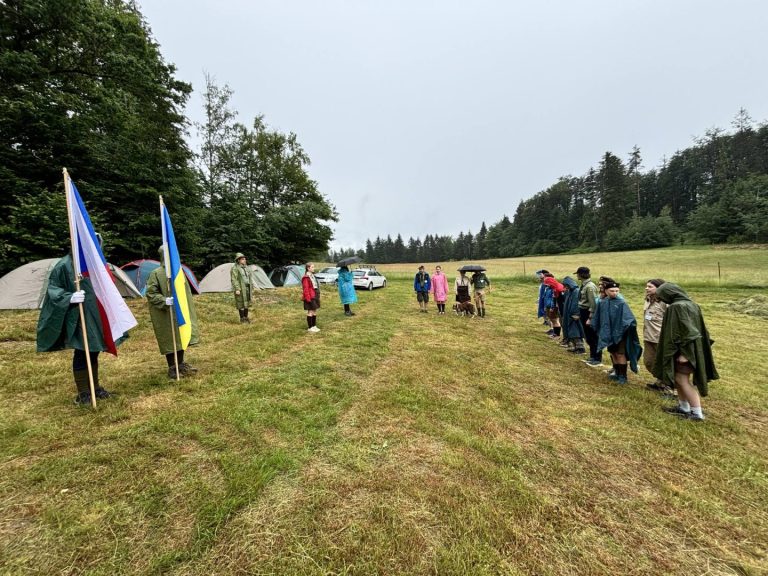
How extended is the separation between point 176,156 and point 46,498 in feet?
52.7

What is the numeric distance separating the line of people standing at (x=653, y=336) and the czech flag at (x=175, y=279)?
6.77m

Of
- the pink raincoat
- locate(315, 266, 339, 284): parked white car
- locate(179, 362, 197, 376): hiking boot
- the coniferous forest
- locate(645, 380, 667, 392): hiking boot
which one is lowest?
locate(645, 380, 667, 392): hiking boot

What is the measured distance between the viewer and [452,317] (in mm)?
10422

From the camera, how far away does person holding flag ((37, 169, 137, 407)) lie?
11.1 ft

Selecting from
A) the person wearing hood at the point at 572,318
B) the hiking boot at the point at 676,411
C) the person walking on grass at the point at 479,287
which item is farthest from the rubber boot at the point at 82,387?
the person walking on grass at the point at 479,287

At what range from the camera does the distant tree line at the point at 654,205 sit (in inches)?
1748

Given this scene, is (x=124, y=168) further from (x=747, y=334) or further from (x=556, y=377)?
(x=747, y=334)

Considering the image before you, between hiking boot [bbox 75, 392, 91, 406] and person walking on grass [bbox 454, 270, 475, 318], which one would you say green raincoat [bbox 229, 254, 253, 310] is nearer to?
hiking boot [bbox 75, 392, 91, 406]

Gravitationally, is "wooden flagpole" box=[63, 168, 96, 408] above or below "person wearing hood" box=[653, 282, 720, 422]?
above

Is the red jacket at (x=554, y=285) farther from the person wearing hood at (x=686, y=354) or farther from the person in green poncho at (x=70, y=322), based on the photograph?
the person in green poncho at (x=70, y=322)

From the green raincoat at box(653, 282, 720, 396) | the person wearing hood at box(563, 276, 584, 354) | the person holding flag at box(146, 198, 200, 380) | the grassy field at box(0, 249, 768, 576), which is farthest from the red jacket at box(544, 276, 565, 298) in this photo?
the person holding flag at box(146, 198, 200, 380)

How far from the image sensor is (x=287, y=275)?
60.6 feet

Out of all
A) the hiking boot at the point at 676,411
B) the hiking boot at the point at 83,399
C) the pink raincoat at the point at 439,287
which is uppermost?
the pink raincoat at the point at 439,287

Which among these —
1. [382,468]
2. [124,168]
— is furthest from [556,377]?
[124,168]
